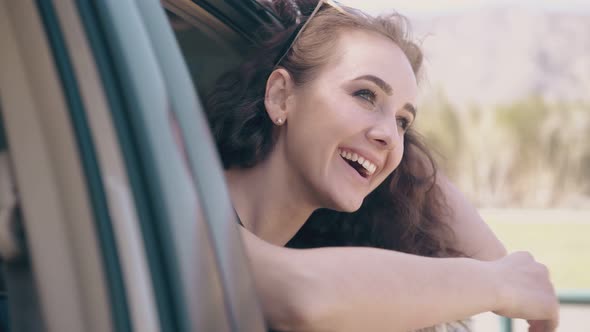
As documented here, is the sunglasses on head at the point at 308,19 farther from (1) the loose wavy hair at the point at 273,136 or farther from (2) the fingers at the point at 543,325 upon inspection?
(2) the fingers at the point at 543,325

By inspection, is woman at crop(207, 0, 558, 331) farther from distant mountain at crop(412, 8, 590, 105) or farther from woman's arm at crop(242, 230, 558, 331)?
distant mountain at crop(412, 8, 590, 105)

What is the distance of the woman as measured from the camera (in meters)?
1.88

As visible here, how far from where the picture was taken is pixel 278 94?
89.0 inches

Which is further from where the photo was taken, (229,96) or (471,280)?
(229,96)

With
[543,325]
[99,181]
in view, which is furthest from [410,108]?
[99,181]

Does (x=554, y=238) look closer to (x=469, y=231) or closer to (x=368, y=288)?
(x=469, y=231)

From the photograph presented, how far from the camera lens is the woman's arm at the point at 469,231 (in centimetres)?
250

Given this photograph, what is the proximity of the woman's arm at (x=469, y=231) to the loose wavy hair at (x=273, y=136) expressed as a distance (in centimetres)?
3

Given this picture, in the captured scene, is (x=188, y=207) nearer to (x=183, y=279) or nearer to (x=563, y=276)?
(x=183, y=279)

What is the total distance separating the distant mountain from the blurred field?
42.2ft

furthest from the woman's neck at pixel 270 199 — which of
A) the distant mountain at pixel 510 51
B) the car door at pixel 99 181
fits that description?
the distant mountain at pixel 510 51

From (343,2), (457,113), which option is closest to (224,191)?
(343,2)

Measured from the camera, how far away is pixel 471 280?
161cm

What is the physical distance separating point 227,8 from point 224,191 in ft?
3.24
